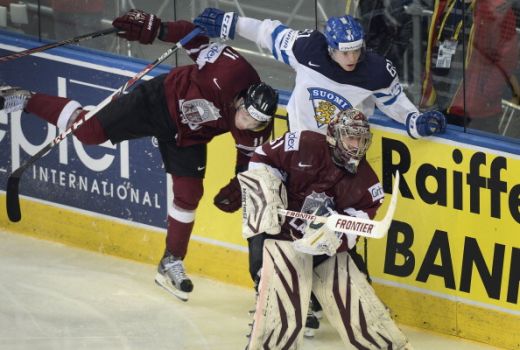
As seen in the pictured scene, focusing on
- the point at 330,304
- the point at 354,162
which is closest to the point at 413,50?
the point at 354,162

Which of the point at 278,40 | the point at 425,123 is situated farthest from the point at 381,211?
the point at 278,40

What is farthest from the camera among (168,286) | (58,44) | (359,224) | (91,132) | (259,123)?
(58,44)

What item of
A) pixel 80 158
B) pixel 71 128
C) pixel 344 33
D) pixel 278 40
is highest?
pixel 344 33

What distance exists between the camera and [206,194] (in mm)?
7598

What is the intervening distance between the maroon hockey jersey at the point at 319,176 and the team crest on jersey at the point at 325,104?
0.50 metres

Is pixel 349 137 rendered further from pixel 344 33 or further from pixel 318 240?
pixel 344 33

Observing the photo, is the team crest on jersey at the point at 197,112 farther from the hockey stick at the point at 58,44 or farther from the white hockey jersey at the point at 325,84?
the hockey stick at the point at 58,44

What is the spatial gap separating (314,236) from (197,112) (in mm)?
1247

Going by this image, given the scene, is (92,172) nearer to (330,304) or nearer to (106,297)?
(106,297)

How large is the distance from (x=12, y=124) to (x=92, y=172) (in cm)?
54

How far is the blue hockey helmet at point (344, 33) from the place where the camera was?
6566 millimetres

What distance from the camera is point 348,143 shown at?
6137 mm

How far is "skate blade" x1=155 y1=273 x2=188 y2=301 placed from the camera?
7.30m

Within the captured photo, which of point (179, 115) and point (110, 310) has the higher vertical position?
point (179, 115)
